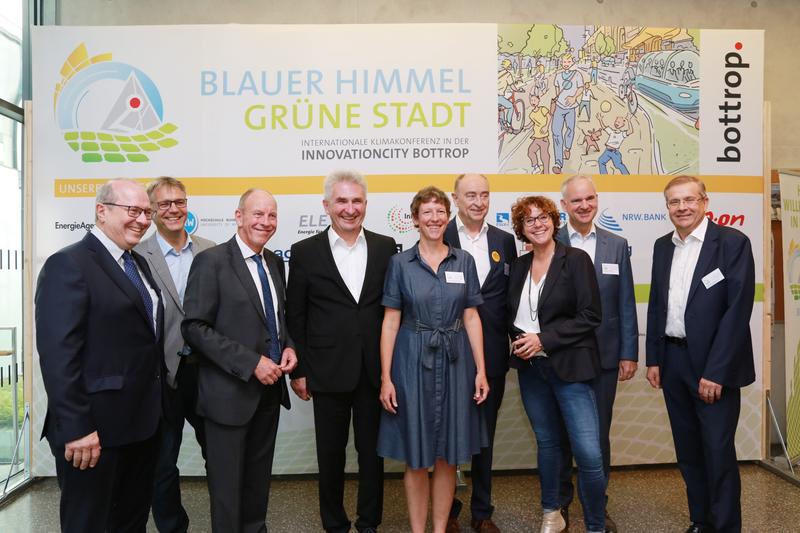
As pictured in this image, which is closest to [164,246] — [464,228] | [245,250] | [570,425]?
[245,250]

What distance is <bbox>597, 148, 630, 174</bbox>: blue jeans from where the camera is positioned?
439cm

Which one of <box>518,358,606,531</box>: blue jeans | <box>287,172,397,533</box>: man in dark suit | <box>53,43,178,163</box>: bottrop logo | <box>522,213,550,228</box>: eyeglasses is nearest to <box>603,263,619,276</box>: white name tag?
<box>522,213,550,228</box>: eyeglasses

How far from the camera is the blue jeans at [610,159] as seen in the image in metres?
4.39

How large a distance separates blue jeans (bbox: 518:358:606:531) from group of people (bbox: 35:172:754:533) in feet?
0.03

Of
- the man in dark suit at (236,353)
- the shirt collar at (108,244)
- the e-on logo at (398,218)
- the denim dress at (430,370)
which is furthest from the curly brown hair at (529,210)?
the shirt collar at (108,244)

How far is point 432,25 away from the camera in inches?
170

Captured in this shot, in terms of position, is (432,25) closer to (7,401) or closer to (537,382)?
(537,382)

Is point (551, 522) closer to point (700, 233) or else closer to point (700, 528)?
point (700, 528)

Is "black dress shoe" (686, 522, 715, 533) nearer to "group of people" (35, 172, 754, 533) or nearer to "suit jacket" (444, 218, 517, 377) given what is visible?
"group of people" (35, 172, 754, 533)

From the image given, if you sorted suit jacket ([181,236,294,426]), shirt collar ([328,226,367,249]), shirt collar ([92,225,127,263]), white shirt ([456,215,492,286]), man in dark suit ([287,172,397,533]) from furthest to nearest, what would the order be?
white shirt ([456,215,492,286]), shirt collar ([328,226,367,249]), man in dark suit ([287,172,397,533]), suit jacket ([181,236,294,426]), shirt collar ([92,225,127,263])

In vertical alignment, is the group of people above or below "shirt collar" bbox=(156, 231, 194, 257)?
below

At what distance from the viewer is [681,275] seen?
10.1 ft

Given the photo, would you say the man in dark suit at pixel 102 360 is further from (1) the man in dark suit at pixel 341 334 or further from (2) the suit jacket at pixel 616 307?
(2) the suit jacket at pixel 616 307

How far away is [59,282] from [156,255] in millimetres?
1002
